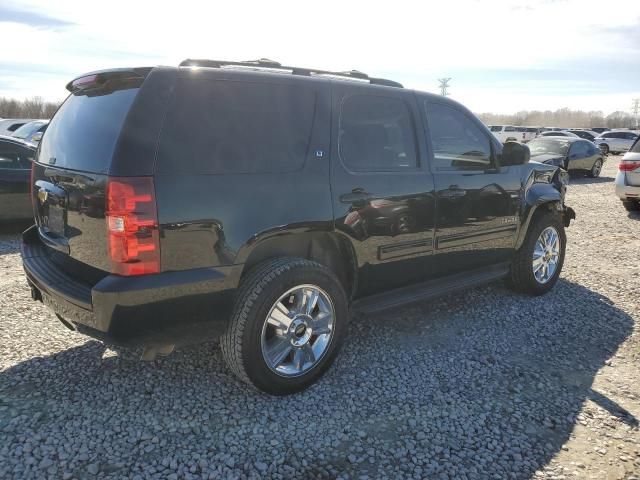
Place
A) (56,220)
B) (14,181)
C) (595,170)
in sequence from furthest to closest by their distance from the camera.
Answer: (595,170), (14,181), (56,220)

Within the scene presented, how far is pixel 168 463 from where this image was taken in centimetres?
253

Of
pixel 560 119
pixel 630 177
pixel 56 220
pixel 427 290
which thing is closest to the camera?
pixel 56 220

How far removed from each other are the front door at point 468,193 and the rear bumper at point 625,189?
20.8 feet

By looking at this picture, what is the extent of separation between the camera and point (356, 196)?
131 inches

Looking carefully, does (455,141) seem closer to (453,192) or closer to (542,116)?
(453,192)

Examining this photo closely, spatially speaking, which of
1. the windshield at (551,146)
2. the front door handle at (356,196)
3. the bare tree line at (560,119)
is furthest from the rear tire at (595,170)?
the bare tree line at (560,119)

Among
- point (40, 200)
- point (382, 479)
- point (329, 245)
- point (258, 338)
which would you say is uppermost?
point (40, 200)

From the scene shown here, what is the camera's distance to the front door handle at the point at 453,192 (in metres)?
3.90

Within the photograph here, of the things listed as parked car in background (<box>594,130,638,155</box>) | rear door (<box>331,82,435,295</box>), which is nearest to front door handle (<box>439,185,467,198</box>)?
rear door (<box>331,82,435,295</box>)

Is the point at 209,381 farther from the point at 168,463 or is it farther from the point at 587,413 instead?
the point at 587,413

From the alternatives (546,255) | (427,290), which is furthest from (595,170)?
(427,290)

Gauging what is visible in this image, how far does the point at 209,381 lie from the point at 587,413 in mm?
2385

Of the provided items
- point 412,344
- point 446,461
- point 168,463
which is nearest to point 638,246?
point 412,344

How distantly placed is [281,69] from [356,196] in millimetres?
1010
